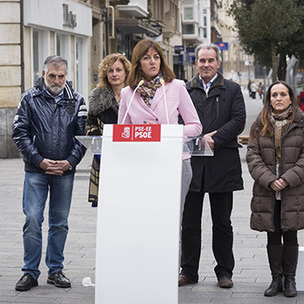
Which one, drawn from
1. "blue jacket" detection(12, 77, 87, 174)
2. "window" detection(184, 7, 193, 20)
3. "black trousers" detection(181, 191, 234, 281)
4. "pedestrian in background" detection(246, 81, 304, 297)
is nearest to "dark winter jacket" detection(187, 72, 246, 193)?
"black trousers" detection(181, 191, 234, 281)

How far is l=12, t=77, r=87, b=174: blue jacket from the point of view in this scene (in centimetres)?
721

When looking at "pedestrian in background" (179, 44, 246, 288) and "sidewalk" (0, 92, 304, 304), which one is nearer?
"sidewalk" (0, 92, 304, 304)

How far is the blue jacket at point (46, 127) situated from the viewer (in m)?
7.21

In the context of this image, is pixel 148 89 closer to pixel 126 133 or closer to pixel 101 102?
pixel 101 102

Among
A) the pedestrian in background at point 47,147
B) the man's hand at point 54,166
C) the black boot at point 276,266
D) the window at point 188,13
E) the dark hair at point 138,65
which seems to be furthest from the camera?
the window at point 188,13

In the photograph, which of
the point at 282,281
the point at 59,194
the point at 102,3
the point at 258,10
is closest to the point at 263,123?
the point at 282,281

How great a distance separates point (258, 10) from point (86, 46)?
18.5 ft

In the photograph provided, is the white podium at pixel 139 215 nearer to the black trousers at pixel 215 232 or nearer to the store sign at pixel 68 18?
the black trousers at pixel 215 232

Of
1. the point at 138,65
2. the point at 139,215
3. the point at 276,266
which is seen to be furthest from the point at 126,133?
the point at 276,266

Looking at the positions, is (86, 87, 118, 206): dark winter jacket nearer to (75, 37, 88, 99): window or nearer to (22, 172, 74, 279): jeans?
(22, 172, 74, 279): jeans

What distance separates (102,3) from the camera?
31688 millimetres

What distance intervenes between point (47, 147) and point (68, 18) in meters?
19.1

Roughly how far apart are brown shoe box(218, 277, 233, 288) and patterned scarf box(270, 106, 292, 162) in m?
1.08

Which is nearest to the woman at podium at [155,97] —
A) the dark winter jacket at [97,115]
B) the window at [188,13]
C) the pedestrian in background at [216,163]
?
the pedestrian in background at [216,163]
